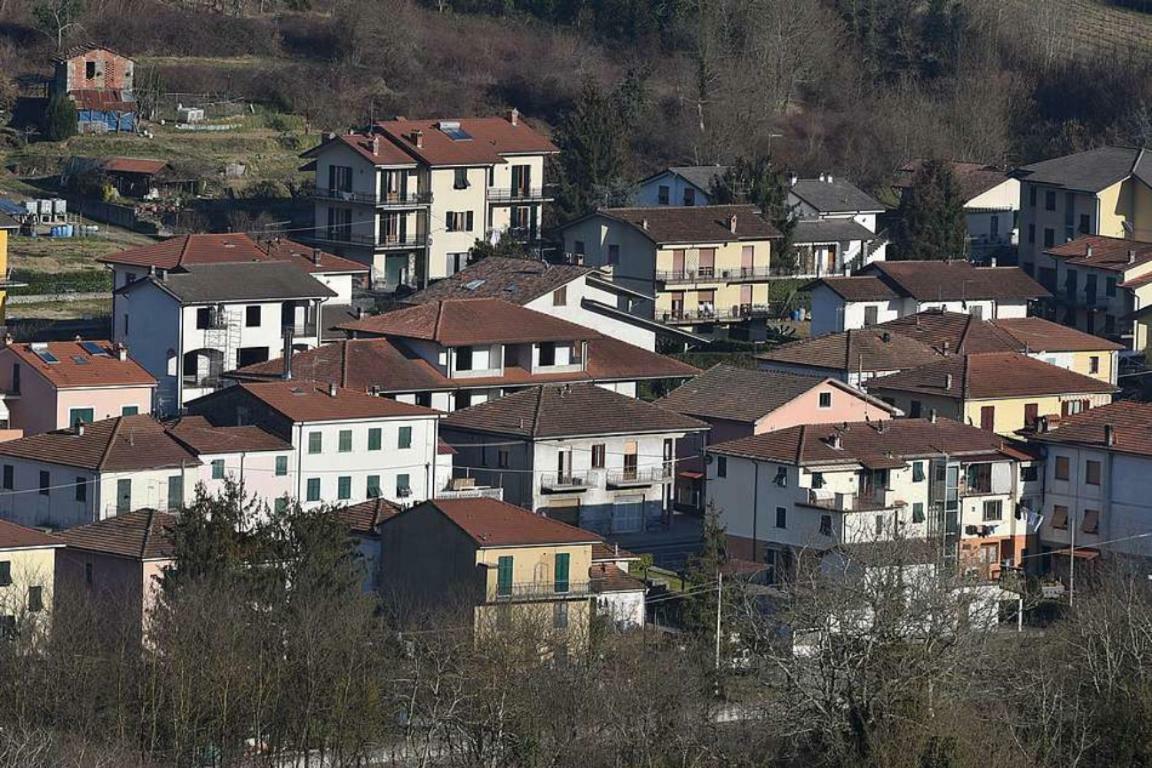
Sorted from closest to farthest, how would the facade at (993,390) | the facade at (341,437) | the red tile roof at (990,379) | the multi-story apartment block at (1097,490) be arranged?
the facade at (341,437)
the multi-story apartment block at (1097,490)
the facade at (993,390)
the red tile roof at (990,379)

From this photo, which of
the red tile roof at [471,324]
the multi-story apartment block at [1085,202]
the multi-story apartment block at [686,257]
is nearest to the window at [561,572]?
the red tile roof at [471,324]

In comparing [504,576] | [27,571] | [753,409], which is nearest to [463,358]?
[753,409]

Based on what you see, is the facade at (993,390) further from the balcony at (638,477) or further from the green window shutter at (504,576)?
the green window shutter at (504,576)

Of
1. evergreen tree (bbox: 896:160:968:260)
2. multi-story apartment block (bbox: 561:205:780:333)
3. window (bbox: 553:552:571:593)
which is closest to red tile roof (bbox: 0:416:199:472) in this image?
window (bbox: 553:552:571:593)

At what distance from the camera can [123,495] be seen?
5016 centimetres

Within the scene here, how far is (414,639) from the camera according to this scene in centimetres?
4325

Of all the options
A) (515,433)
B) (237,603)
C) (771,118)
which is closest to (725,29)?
(771,118)

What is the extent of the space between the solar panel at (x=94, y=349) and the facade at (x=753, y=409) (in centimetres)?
925

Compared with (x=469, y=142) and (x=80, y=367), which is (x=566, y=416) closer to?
(x=80, y=367)

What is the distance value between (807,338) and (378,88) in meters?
22.7

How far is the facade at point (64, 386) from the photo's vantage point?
5509cm

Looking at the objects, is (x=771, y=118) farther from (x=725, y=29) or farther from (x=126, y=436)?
(x=126, y=436)

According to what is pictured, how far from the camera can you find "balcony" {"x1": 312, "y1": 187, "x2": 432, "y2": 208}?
7062cm

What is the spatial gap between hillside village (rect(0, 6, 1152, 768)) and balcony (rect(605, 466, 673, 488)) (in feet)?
0.29
